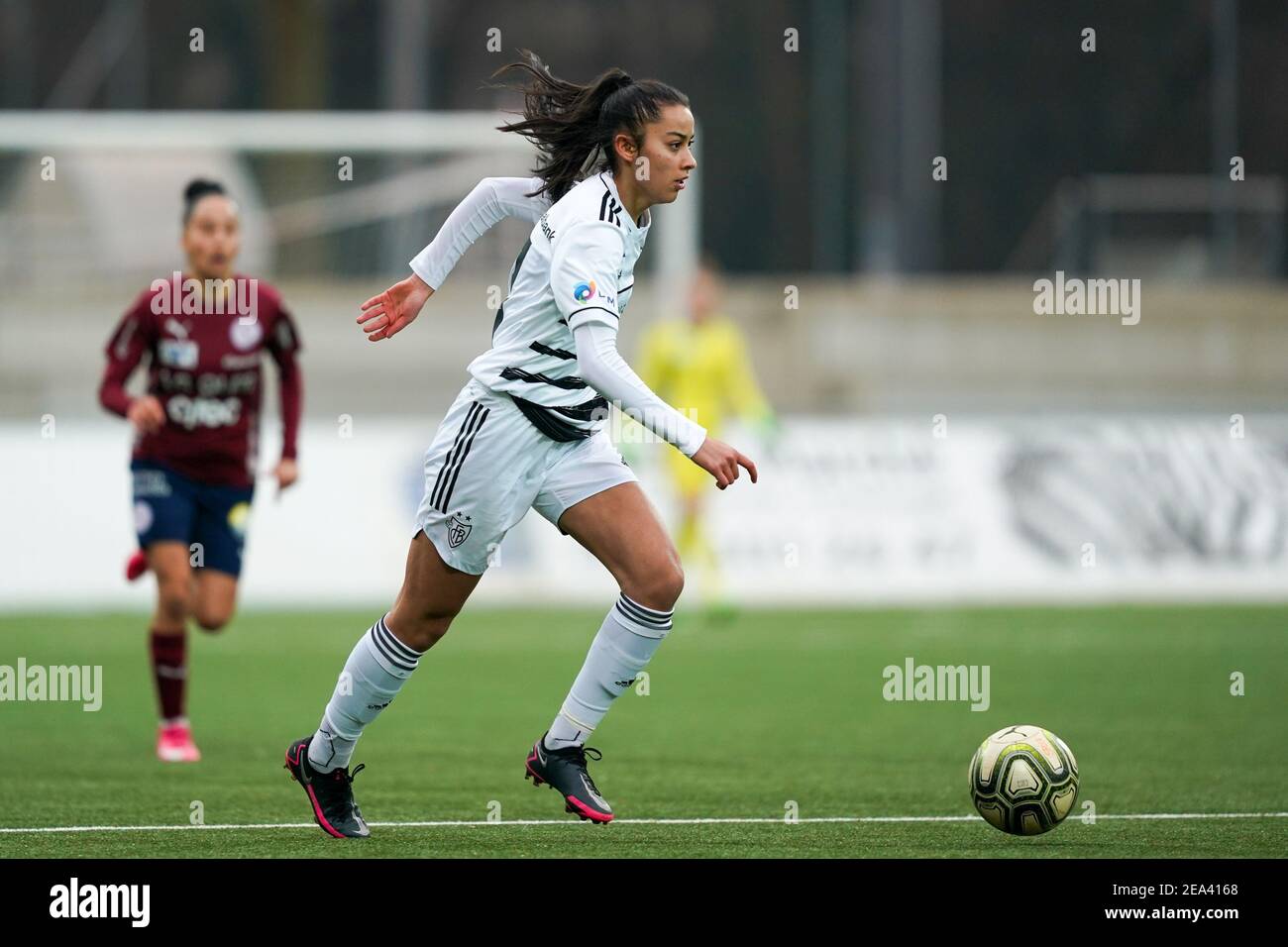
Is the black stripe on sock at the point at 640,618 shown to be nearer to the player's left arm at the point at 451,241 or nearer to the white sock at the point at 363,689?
the white sock at the point at 363,689

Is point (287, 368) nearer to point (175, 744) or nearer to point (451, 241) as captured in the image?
point (175, 744)

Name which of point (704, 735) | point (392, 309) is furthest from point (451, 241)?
point (704, 735)

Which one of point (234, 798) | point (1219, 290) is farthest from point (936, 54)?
point (234, 798)

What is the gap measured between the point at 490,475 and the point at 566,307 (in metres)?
0.59

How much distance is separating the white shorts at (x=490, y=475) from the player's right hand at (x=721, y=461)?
1.73 feet

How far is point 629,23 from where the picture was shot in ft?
99.1

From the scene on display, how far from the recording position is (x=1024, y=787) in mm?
6348

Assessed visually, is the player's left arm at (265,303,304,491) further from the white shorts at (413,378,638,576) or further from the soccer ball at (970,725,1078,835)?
the soccer ball at (970,725,1078,835)

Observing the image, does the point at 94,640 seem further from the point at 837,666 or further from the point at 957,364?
the point at 957,364

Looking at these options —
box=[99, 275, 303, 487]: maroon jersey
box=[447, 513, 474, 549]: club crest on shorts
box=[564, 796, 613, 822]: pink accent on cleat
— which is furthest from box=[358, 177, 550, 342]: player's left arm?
box=[99, 275, 303, 487]: maroon jersey

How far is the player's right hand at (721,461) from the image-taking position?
572cm

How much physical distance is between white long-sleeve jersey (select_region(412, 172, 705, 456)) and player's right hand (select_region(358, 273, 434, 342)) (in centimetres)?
8

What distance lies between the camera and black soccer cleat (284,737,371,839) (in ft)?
20.9
